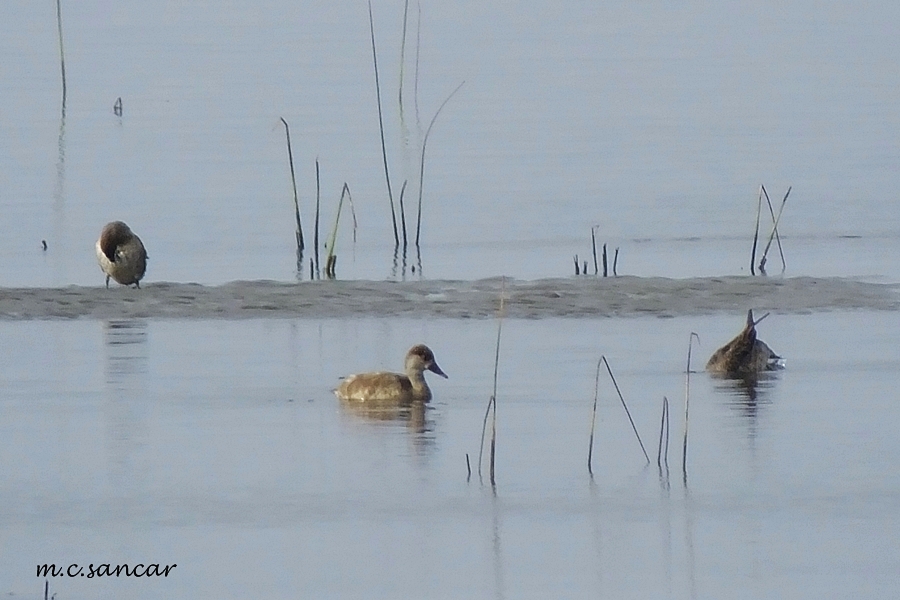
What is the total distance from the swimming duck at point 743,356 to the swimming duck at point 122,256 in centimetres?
421

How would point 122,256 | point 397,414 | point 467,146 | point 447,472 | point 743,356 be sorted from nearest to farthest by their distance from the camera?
point 447,472, point 397,414, point 743,356, point 122,256, point 467,146

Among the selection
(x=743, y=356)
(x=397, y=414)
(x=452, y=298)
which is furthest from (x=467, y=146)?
(x=397, y=414)

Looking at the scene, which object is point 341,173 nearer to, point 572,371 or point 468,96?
point 468,96

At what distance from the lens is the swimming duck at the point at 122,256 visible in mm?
13789

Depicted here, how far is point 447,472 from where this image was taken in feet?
29.0

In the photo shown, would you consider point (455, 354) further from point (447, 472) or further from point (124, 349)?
point (447, 472)

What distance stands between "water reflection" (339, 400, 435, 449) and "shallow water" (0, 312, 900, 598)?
2 centimetres

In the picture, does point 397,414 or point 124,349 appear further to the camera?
point 124,349

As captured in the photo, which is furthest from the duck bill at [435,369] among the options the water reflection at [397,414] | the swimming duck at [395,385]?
the water reflection at [397,414]

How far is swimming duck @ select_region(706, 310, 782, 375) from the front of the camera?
35.8 ft

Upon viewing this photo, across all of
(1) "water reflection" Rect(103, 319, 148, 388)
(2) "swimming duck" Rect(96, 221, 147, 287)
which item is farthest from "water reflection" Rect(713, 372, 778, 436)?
(2) "swimming duck" Rect(96, 221, 147, 287)

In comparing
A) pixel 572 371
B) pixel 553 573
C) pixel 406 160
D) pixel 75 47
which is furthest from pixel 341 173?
pixel 75 47

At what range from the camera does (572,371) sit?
436 inches

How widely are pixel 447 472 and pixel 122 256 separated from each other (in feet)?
17.7
